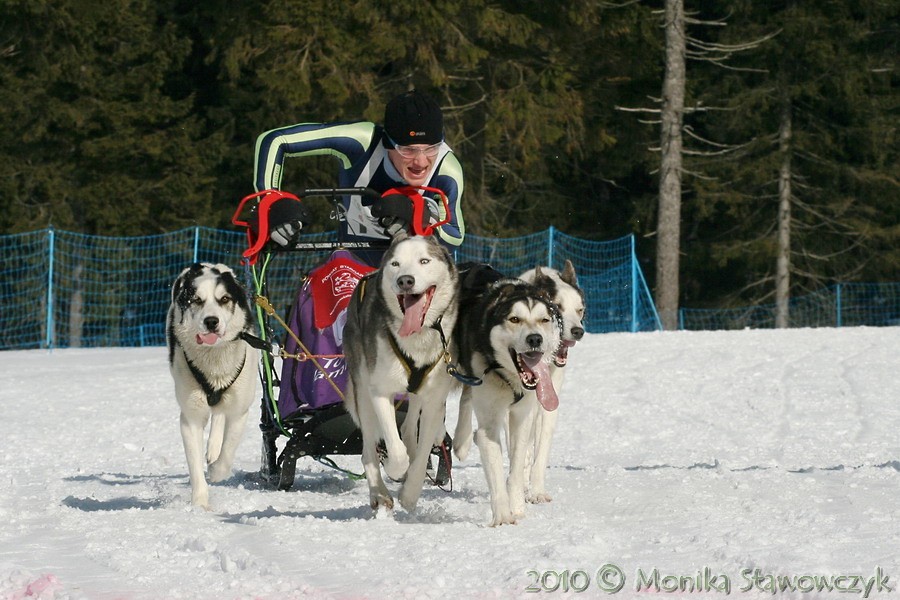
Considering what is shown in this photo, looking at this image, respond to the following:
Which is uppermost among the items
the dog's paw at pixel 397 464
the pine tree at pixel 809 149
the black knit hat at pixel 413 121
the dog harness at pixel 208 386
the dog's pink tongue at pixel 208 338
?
the pine tree at pixel 809 149

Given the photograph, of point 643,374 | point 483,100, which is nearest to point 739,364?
point 643,374

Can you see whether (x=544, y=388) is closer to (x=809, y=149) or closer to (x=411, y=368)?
(x=411, y=368)

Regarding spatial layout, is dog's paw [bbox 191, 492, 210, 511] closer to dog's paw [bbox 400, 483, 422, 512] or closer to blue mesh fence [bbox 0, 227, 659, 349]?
dog's paw [bbox 400, 483, 422, 512]

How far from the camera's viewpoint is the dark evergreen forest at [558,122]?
21688 millimetres

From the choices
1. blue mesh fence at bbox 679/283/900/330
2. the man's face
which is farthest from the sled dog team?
blue mesh fence at bbox 679/283/900/330

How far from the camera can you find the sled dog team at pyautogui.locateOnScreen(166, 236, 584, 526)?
4.67 metres

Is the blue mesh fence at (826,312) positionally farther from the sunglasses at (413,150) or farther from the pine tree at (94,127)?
the sunglasses at (413,150)

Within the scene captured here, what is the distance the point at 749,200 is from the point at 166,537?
21097 mm

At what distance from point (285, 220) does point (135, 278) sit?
57.0ft

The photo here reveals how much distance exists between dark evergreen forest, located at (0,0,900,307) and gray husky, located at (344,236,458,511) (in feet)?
52.9

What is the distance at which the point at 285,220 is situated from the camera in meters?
5.33

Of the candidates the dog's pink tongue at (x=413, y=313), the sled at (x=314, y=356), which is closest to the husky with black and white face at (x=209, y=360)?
the sled at (x=314, y=356)

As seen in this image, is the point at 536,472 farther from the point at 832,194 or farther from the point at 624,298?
the point at 832,194

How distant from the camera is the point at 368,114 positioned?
1928 centimetres
